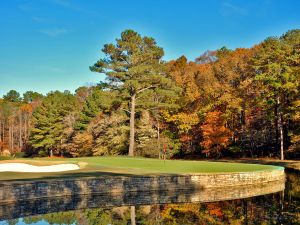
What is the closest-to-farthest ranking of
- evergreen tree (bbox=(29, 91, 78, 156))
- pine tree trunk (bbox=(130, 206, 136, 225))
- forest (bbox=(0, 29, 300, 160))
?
pine tree trunk (bbox=(130, 206, 136, 225)) < forest (bbox=(0, 29, 300, 160)) < evergreen tree (bbox=(29, 91, 78, 156))

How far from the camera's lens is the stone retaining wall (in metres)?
16.6

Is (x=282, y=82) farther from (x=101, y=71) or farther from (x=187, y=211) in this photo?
(x=187, y=211)

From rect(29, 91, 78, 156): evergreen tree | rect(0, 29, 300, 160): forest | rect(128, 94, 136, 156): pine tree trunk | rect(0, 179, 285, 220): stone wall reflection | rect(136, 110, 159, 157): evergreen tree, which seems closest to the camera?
rect(0, 179, 285, 220): stone wall reflection

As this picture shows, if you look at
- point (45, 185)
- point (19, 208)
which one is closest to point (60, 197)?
point (45, 185)

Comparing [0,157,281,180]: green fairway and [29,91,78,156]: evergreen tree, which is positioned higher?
[29,91,78,156]: evergreen tree

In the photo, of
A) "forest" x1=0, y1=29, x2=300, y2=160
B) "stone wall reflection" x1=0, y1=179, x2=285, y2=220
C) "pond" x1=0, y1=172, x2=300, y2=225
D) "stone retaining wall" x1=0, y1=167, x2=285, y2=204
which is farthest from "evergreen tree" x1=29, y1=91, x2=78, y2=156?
"pond" x1=0, y1=172, x2=300, y2=225

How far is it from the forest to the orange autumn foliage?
11cm

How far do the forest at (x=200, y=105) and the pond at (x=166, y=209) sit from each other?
860 inches

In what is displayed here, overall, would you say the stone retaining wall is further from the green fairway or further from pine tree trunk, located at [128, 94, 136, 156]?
pine tree trunk, located at [128, 94, 136, 156]

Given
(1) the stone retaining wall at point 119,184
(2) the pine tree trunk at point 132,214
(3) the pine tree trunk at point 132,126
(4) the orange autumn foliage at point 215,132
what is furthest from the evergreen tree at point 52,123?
(2) the pine tree trunk at point 132,214

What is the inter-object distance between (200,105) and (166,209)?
112ft

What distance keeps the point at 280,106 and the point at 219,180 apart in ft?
72.0

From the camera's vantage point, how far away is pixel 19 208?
50.2 ft

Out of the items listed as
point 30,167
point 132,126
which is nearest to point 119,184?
point 30,167
